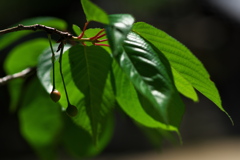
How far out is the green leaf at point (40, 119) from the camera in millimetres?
1474

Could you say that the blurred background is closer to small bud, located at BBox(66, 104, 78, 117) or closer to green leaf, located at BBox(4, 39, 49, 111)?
green leaf, located at BBox(4, 39, 49, 111)

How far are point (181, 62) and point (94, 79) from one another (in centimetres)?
21

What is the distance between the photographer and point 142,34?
735mm

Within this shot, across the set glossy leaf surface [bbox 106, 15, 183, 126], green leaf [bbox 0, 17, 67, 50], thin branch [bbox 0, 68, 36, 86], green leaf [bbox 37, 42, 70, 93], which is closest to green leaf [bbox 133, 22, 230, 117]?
A: glossy leaf surface [bbox 106, 15, 183, 126]

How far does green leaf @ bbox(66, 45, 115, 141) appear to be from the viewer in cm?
84

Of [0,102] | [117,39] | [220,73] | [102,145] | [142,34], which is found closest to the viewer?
[117,39]

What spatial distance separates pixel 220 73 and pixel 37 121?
6.90 m

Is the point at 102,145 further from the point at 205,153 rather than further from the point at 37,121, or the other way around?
the point at 205,153

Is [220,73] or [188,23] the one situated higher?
[188,23]

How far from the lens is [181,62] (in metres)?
0.76

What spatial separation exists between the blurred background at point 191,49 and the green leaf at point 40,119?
507cm

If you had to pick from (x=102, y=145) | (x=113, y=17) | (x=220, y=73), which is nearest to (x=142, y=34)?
(x=113, y=17)

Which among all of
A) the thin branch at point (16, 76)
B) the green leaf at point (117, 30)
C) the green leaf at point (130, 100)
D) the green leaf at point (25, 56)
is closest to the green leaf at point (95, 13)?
the green leaf at point (117, 30)

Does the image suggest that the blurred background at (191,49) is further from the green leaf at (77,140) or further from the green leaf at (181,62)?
the green leaf at (181,62)
